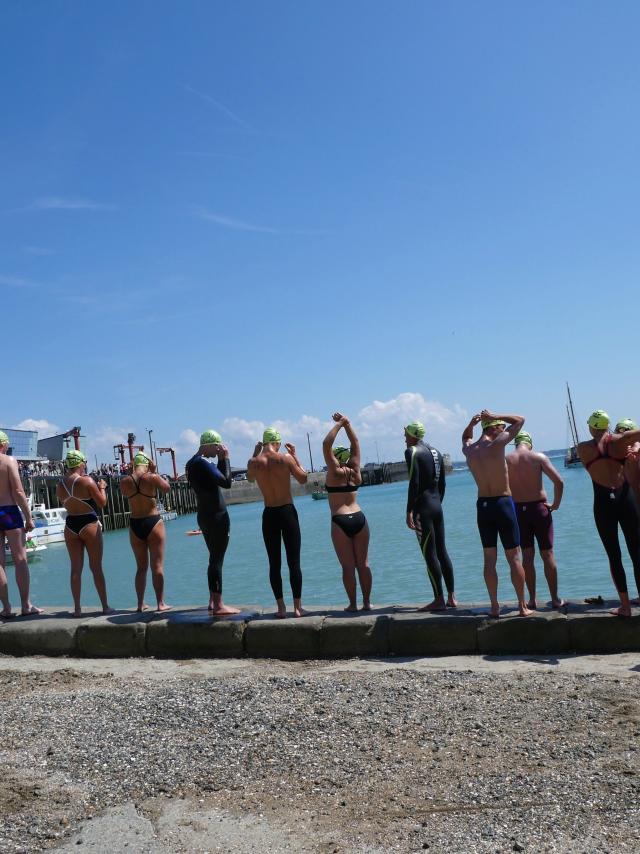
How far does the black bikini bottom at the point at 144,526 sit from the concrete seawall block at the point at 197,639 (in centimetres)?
115

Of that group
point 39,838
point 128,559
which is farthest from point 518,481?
point 128,559

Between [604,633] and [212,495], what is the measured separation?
382 centimetres

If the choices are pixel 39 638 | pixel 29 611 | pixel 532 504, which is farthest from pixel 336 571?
pixel 532 504

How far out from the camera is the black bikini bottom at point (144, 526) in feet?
27.4

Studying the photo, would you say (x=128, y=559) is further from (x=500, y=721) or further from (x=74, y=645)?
(x=500, y=721)

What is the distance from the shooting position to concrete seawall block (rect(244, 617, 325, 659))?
7.08 metres

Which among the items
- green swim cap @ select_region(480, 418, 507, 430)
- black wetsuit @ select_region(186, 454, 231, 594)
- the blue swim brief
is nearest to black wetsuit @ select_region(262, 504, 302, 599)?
black wetsuit @ select_region(186, 454, 231, 594)

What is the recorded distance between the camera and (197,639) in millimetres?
7422

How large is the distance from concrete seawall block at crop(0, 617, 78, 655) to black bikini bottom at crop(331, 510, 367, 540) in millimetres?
2890

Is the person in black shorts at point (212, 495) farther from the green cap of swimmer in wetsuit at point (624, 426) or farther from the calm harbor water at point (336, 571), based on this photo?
the calm harbor water at point (336, 571)

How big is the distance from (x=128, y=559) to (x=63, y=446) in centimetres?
3396

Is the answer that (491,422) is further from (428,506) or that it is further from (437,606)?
(437,606)

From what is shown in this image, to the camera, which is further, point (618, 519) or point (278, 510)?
point (278, 510)

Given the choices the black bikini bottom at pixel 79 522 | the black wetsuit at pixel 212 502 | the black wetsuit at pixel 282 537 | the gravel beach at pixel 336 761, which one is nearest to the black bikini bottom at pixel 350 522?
the black wetsuit at pixel 282 537
